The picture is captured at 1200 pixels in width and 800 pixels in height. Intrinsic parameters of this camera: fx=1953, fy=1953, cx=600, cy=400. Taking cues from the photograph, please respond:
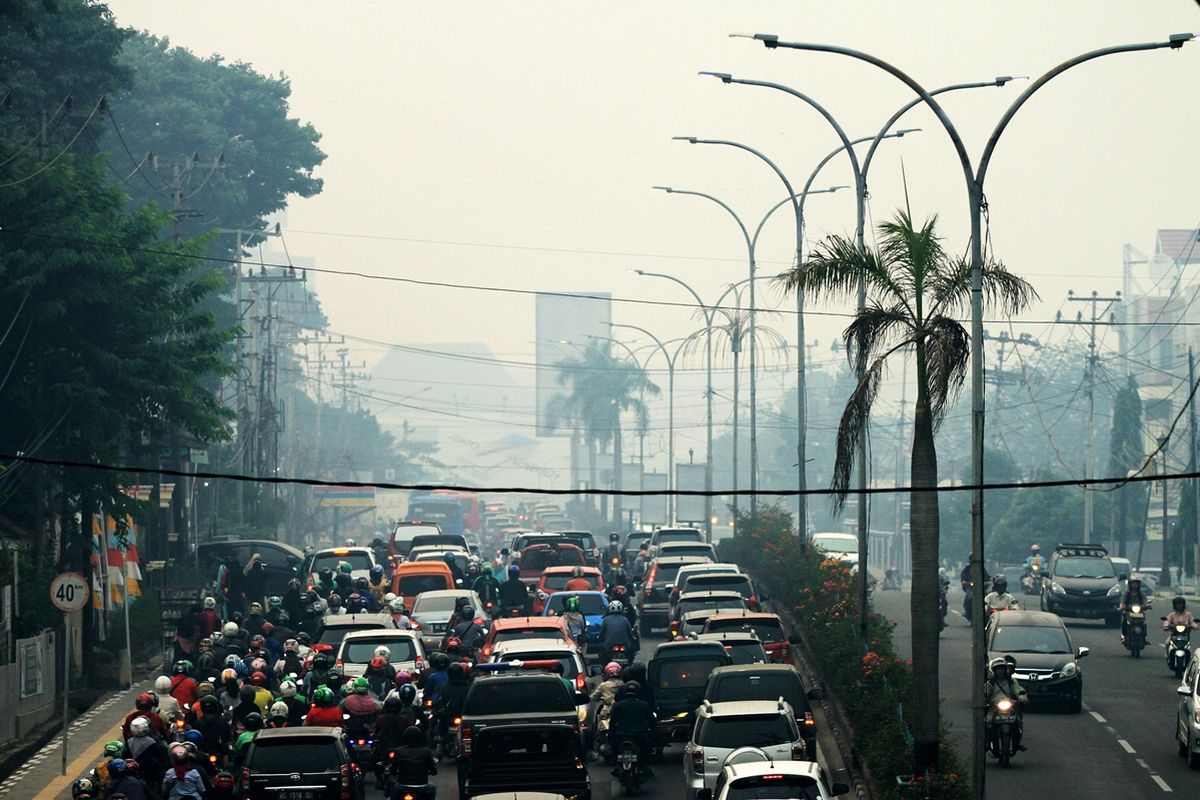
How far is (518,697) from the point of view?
24734 millimetres

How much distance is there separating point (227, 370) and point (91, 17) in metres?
32.1

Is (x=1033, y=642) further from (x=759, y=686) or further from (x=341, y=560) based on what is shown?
(x=341, y=560)

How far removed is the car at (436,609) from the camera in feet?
124

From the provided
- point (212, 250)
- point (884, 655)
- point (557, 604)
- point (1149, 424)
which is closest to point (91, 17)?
point (212, 250)

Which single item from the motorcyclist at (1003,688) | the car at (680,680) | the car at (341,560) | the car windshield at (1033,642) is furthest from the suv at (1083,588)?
the car at (680,680)

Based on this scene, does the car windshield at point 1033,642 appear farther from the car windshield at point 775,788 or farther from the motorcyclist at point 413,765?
the car windshield at point 775,788

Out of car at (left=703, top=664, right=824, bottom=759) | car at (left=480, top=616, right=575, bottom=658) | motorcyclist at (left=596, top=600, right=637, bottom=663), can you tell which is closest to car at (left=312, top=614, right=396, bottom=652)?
car at (left=480, top=616, right=575, bottom=658)

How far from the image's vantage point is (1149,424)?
138 m

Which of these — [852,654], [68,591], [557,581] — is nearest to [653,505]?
[557,581]

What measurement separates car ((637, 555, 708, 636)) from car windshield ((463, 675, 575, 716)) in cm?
1957

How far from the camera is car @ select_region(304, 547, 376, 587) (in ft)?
160

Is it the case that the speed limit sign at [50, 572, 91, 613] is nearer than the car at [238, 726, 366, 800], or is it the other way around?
the car at [238, 726, 366, 800]

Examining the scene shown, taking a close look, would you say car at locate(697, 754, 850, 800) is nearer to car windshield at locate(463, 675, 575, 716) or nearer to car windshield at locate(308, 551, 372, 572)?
car windshield at locate(463, 675, 575, 716)

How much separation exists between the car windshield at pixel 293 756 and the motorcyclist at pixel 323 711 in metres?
2.56
